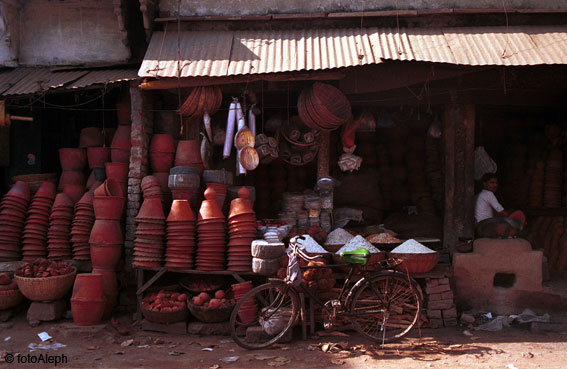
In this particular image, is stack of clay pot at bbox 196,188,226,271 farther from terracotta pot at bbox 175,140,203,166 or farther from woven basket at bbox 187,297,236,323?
terracotta pot at bbox 175,140,203,166

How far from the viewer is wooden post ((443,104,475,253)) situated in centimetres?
760

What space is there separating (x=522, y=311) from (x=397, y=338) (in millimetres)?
2068

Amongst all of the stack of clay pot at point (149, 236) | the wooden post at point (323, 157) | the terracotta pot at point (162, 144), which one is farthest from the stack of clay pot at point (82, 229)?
the wooden post at point (323, 157)

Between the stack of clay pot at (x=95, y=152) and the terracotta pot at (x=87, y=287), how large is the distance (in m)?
1.65

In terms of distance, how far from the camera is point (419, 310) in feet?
19.1

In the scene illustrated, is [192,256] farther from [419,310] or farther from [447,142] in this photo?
[447,142]

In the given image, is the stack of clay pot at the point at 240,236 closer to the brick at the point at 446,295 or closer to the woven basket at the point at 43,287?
the woven basket at the point at 43,287

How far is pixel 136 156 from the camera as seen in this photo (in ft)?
23.3

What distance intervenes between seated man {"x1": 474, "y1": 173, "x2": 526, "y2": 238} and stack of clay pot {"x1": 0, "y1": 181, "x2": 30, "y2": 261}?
672 cm

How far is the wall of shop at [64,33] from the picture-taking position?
8406mm

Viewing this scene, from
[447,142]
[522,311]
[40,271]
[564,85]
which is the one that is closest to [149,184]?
[40,271]

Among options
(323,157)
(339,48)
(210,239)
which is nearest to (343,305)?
(210,239)

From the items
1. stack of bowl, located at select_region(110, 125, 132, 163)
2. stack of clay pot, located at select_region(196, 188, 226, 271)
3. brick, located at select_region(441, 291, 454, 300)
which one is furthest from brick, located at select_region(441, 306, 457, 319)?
stack of bowl, located at select_region(110, 125, 132, 163)

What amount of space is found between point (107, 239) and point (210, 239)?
56.9 inches
